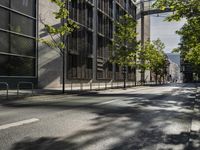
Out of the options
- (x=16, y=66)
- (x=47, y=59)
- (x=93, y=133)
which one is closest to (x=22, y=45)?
(x=16, y=66)

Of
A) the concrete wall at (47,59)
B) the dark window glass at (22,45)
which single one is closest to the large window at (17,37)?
the dark window glass at (22,45)

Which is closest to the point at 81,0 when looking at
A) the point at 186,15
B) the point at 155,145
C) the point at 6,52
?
the point at 6,52

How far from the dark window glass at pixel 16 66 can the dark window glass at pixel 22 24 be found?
2285mm

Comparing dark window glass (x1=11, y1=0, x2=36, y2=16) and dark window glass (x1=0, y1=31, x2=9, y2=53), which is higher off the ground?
dark window glass (x1=11, y1=0, x2=36, y2=16)

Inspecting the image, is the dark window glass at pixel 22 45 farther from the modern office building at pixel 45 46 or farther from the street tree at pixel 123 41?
the street tree at pixel 123 41

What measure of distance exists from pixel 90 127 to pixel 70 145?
227cm

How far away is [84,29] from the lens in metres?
42.6

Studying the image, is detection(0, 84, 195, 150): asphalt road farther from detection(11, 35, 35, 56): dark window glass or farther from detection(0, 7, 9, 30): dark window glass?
detection(11, 35, 35, 56): dark window glass

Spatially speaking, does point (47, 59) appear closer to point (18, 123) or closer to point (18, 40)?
point (18, 40)

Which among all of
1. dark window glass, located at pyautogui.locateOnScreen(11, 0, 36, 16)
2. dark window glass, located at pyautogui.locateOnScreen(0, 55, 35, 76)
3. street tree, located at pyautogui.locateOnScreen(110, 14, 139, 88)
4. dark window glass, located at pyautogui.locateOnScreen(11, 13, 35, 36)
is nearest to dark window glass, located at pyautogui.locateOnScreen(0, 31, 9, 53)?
dark window glass, located at pyautogui.locateOnScreen(0, 55, 35, 76)

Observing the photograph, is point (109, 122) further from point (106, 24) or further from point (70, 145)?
point (106, 24)

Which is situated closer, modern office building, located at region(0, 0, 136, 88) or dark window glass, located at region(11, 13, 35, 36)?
modern office building, located at region(0, 0, 136, 88)

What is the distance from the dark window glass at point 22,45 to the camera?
1046 inches

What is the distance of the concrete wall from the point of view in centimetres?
3062
